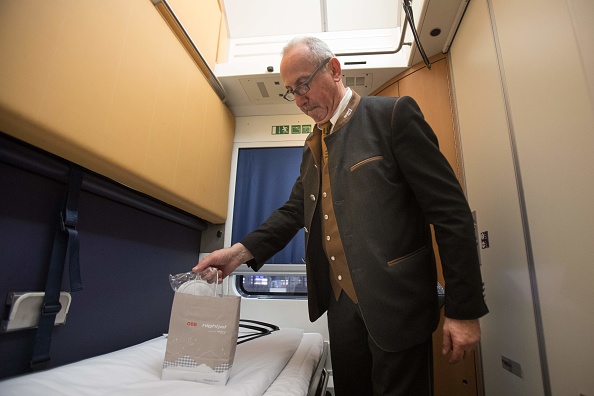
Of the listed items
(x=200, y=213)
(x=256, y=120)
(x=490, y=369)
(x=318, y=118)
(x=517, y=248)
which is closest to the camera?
(x=517, y=248)

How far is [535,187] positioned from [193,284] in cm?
134

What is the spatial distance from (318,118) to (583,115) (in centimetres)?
89

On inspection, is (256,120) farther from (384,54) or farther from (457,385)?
(457,385)

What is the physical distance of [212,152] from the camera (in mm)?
2363

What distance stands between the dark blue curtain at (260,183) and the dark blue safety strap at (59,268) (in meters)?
1.49

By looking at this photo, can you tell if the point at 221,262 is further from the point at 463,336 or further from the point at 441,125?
the point at 441,125

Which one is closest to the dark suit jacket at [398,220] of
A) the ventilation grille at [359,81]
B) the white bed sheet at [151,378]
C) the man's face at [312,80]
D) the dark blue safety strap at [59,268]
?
the man's face at [312,80]

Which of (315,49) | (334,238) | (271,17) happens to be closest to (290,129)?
(271,17)

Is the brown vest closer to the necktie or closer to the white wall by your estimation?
the necktie

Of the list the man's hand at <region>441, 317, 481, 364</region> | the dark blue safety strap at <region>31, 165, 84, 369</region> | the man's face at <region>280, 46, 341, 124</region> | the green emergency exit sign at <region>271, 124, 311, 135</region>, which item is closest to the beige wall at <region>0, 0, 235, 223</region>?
the dark blue safety strap at <region>31, 165, 84, 369</region>

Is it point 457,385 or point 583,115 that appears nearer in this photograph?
point 583,115

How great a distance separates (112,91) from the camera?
127cm

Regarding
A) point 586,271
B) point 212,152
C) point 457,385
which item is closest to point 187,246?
point 212,152

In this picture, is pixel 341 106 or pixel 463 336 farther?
pixel 341 106
